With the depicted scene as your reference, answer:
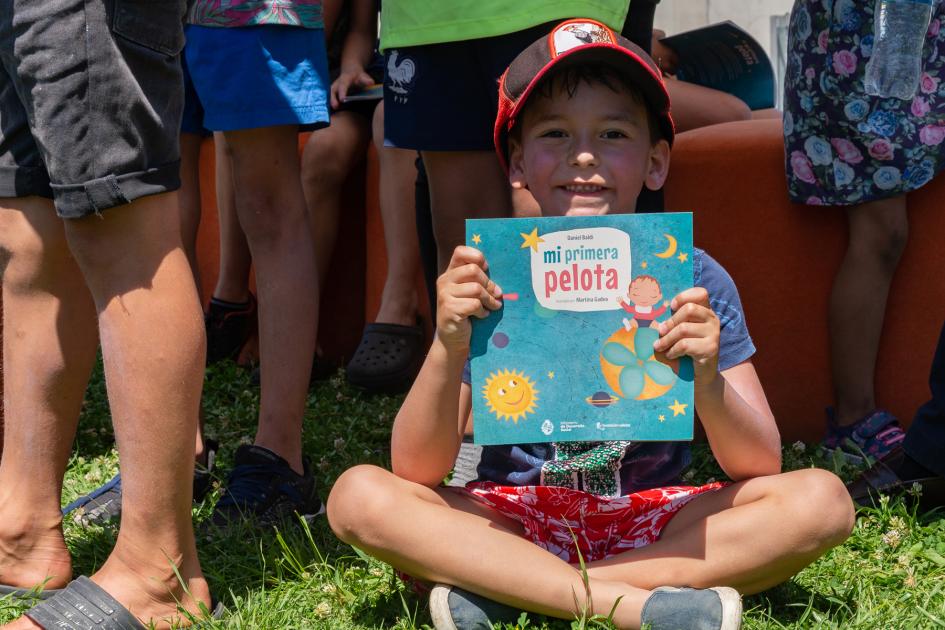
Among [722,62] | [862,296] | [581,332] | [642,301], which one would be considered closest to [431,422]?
[581,332]

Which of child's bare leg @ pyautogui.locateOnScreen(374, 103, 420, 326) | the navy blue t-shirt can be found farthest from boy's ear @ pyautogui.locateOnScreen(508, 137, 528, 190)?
child's bare leg @ pyautogui.locateOnScreen(374, 103, 420, 326)

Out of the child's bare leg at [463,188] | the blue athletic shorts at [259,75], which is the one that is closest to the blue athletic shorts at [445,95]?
the child's bare leg at [463,188]

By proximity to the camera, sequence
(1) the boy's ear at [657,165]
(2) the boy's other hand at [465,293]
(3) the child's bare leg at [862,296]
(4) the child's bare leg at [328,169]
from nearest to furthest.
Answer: (2) the boy's other hand at [465,293]
(1) the boy's ear at [657,165]
(3) the child's bare leg at [862,296]
(4) the child's bare leg at [328,169]

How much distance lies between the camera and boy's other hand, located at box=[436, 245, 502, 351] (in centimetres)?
174

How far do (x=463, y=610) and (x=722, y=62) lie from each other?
246cm

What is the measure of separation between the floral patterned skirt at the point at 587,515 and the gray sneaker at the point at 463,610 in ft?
0.63

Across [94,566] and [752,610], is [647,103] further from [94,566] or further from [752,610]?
[94,566]

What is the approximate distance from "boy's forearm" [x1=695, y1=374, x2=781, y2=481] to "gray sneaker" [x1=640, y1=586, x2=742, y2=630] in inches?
9.0

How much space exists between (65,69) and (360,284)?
2.32m

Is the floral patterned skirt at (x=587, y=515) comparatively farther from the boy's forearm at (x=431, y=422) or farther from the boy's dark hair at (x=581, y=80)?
the boy's dark hair at (x=581, y=80)

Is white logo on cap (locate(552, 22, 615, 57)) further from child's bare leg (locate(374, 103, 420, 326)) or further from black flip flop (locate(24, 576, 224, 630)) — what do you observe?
child's bare leg (locate(374, 103, 420, 326))

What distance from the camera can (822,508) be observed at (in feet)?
5.89

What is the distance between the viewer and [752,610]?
6.14 ft

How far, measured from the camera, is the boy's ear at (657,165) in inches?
83.0
